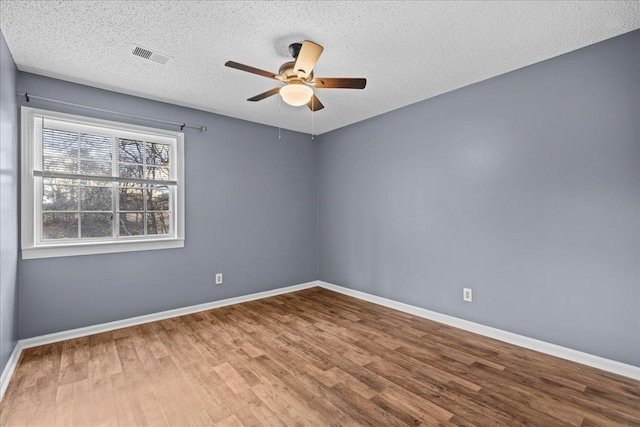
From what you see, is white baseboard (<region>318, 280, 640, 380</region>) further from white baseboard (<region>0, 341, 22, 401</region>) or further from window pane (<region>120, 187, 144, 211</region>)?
white baseboard (<region>0, 341, 22, 401</region>)

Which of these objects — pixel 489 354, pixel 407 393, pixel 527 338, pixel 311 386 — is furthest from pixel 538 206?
pixel 311 386

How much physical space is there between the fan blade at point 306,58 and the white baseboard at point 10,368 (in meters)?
3.01

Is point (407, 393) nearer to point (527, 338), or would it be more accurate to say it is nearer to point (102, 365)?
point (527, 338)

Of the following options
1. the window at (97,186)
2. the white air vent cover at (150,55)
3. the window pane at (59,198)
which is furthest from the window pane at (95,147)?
the white air vent cover at (150,55)

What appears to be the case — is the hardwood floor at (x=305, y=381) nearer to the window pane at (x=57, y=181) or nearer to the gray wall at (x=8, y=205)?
the gray wall at (x=8, y=205)

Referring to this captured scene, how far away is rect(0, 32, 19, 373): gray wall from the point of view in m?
2.14

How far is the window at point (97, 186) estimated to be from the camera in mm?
2783

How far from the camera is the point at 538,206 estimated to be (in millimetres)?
2648

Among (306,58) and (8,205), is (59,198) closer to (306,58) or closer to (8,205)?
(8,205)

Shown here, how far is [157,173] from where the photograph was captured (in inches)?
139

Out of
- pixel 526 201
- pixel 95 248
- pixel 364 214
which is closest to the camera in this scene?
pixel 526 201

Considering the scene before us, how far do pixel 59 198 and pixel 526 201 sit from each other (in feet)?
14.6

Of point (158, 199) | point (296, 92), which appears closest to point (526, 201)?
point (296, 92)

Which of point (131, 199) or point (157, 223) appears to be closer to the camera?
point (131, 199)
